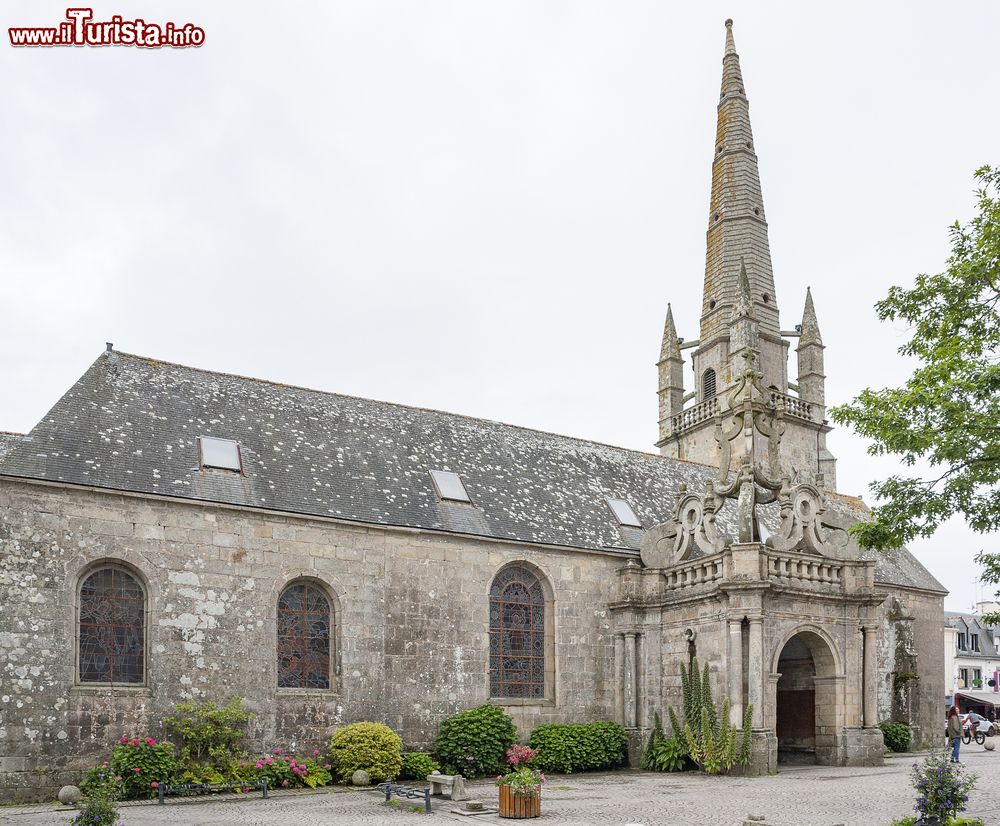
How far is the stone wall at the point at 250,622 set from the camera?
17.5 meters

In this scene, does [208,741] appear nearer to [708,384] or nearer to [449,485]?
[449,485]

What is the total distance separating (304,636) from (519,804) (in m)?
7.69

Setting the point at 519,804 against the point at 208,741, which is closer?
the point at 519,804

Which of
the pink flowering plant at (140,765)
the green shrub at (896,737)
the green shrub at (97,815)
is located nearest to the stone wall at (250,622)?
the pink flowering plant at (140,765)

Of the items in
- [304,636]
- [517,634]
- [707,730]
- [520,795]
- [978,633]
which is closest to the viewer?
[520,795]

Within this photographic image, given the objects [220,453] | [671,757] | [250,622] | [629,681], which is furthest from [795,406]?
[250,622]

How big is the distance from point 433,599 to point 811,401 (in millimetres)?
22946

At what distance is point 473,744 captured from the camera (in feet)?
68.3

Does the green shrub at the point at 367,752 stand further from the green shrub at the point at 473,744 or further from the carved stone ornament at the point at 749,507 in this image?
the carved stone ornament at the point at 749,507

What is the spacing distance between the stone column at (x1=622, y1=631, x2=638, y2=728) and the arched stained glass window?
2.07 meters

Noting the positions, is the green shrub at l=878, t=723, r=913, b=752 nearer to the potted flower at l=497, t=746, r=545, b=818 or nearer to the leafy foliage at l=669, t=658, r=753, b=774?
the leafy foliage at l=669, t=658, r=753, b=774

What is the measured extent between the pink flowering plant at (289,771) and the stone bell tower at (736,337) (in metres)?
22.1

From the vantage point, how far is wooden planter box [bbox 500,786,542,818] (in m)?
14.5

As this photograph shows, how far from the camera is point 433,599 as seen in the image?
22.0 m
